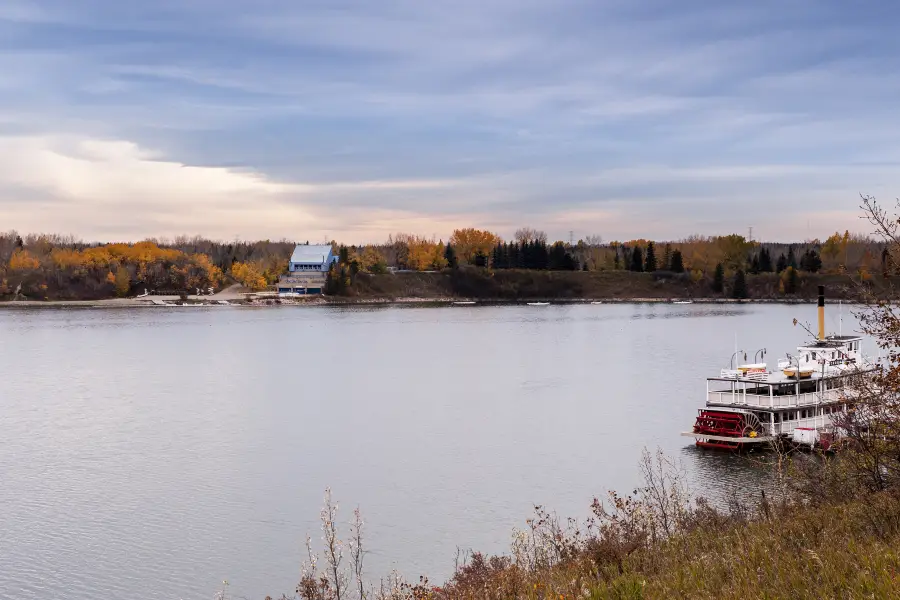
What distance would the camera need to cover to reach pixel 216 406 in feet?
182

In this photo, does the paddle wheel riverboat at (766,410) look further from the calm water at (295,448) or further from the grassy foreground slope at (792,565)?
the grassy foreground slope at (792,565)

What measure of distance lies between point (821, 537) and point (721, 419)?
29.7m

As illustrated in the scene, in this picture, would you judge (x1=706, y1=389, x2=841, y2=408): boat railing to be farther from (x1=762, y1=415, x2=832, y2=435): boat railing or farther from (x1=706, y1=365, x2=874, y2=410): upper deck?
(x1=762, y1=415, x2=832, y2=435): boat railing

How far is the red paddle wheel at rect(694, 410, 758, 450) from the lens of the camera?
3950 cm

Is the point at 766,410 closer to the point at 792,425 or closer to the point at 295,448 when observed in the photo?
the point at 792,425

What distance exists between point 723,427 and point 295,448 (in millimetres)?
19675

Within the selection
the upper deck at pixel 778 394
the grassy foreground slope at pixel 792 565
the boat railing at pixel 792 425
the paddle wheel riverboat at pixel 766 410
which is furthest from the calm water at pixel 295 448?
the grassy foreground slope at pixel 792 565

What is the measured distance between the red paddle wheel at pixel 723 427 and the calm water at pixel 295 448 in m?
1.22

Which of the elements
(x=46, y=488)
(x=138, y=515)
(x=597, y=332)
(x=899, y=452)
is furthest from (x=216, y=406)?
(x=597, y=332)

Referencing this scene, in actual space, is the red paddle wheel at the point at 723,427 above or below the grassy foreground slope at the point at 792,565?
below

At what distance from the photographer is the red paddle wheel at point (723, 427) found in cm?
3950

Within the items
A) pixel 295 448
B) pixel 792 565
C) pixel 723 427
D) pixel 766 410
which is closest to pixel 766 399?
pixel 766 410

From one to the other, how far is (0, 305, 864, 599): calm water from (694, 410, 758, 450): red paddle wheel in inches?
47.9

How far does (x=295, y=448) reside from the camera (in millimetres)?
42312
